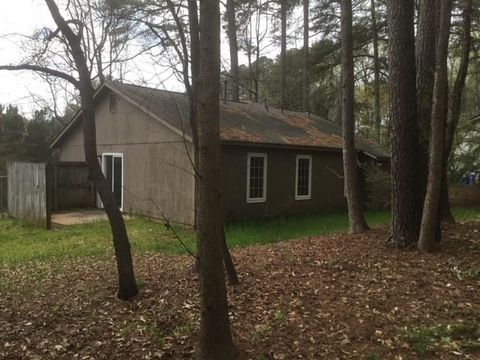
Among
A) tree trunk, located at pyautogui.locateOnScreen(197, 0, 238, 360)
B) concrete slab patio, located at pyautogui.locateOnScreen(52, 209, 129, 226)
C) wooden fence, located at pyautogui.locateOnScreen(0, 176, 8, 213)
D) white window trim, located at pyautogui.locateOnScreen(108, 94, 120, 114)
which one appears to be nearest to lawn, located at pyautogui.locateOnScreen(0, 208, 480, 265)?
concrete slab patio, located at pyautogui.locateOnScreen(52, 209, 129, 226)

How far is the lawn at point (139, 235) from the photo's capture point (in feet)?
32.4

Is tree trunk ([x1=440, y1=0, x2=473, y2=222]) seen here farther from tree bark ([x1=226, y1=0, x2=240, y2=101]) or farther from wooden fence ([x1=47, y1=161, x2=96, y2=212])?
wooden fence ([x1=47, y1=161, x2=96, y2=212])

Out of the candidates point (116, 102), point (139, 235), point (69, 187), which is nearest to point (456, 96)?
point (139, 235)

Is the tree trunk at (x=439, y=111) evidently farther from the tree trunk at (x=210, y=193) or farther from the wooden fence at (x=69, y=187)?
the wooden fence at (x=69, y=187)

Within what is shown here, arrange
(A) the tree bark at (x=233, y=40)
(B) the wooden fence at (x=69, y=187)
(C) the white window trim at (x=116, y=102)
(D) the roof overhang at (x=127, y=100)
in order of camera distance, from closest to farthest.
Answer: (D) the roof overhang at (x=127, y=100) → (C) the white window trim at (x=116, y=102) → (B) the wooden fence at (x=69, y=187) → (A) the tree bark at (x=233, y=40)

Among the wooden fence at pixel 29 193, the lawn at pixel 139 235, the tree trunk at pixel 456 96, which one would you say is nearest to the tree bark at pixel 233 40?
the lawn at pixel 139 235

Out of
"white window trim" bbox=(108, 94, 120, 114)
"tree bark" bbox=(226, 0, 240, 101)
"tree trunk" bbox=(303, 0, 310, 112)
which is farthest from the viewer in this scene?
"tree trunk" bbox=(303, 0, 310, 112)

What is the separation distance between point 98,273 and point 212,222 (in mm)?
4594

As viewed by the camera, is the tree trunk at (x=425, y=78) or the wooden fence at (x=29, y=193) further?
the wooden fence at (x=29, y=193)

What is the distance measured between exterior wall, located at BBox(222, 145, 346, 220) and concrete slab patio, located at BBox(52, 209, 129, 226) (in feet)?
13.0

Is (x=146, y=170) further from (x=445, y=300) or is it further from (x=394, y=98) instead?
(x=445, y=300)

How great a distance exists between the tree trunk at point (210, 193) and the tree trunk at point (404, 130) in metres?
4.57

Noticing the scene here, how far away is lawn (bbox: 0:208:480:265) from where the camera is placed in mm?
9867

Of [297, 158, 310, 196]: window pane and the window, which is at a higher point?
the window
